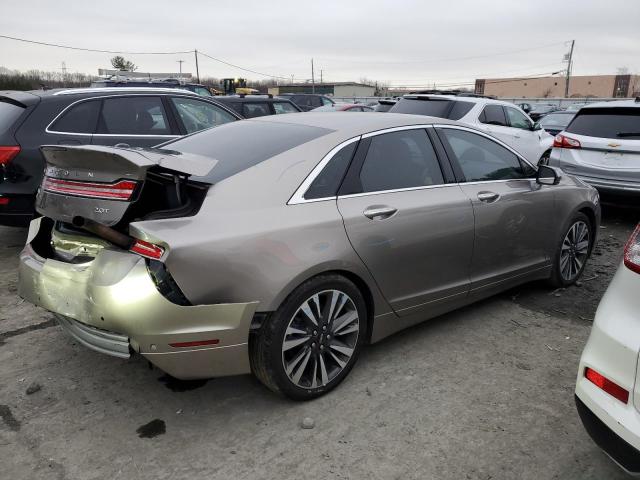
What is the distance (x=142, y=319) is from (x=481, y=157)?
279 centimetres

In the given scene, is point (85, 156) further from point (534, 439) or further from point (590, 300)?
point (590, 300)

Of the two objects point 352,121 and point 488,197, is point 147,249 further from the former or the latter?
point 488,197

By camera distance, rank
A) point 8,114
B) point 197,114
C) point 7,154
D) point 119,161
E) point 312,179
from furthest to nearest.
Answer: point 197,114, point 8,114, point 7,154, point 312,179, point 119,161

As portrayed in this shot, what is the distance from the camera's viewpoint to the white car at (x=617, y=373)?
1.95 m

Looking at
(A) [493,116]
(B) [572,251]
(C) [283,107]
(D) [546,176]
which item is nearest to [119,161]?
(D) [546,176]

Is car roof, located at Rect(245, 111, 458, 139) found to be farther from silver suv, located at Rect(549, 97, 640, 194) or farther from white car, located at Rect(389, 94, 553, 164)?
white car, located at Rect(389, 94, 553, 164)

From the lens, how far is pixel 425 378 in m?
3.24

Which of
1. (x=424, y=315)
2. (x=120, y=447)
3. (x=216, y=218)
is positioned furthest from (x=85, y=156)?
(x=424, y=315)

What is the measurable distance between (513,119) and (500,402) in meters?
8.35

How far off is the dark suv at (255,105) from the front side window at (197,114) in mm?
3095

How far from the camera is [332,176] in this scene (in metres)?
3.06

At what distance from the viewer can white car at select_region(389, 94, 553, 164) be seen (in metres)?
9.19

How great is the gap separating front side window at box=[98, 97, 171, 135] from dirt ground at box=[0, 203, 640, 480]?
2609 millimetres

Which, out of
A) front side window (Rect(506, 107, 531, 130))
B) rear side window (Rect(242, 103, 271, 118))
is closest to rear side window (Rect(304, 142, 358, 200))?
rear side window (Rect(242, 103, 271, 118))
